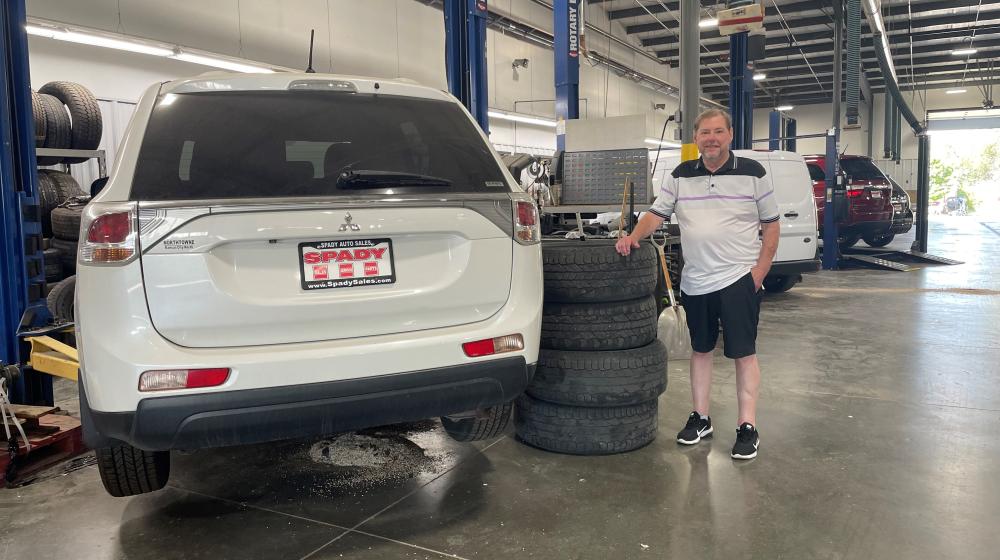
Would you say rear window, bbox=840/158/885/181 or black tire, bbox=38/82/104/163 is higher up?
black tire, bbox=38/82/104/163

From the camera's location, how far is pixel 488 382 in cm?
220

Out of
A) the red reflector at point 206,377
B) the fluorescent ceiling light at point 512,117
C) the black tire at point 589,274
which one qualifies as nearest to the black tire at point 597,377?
the black tire at point 589,274

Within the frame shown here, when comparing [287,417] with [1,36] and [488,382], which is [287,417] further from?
[1,36]

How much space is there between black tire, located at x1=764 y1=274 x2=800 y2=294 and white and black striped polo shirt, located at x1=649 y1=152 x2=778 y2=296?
19.5ft

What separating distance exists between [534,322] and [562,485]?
0.83 meters

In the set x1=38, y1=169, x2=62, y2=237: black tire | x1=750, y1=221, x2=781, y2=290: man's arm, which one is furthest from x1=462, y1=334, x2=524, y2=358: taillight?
x1=38, y1=169, x2=62, y2=237: black tire

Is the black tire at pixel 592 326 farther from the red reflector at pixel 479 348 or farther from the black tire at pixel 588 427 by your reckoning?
the red reflector at pixel 479 348

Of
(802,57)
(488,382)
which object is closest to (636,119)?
(488,382)

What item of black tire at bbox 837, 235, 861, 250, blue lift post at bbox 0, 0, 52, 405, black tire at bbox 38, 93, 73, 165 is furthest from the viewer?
black tire at bbox 837, 235, 861, 250

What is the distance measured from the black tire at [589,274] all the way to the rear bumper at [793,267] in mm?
4877

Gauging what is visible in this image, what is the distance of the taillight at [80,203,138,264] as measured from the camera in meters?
1.87

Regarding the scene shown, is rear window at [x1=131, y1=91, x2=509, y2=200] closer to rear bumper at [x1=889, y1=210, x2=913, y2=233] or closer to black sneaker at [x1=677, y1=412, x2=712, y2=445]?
black sneaker at [x1=677, y1=412, x2=712, y2=445]

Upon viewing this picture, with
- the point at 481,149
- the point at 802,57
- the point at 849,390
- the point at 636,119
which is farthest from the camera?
the point at 802,57

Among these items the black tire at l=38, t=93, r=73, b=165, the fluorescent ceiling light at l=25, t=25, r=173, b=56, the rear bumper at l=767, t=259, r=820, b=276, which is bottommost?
the rear bumper at l=767, t=259, r=820, b=276
